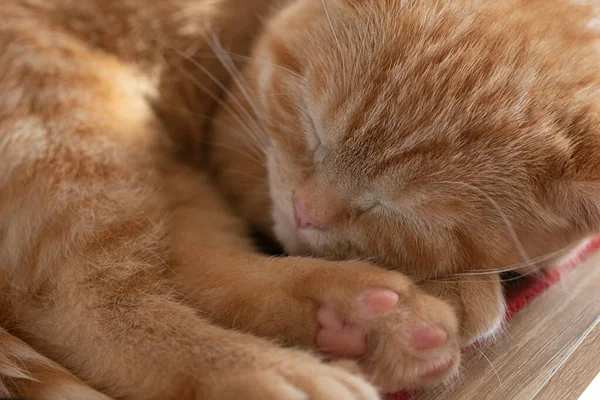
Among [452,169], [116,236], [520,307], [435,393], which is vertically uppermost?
[452,169]

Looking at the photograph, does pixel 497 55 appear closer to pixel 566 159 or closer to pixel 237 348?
pixel 566 159

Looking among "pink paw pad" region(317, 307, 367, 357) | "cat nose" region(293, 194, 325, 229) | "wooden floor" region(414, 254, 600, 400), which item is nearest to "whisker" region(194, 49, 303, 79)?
"cat nose" region(293, 194, 325, 229)

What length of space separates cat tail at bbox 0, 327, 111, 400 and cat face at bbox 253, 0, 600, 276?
0.50 m

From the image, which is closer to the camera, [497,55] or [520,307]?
[497,55]

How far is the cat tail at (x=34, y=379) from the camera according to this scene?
891 millimetres

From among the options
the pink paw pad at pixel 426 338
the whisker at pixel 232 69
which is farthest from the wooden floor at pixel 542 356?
the whisker at pixel 232 69

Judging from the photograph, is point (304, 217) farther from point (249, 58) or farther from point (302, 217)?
point (249, 58)

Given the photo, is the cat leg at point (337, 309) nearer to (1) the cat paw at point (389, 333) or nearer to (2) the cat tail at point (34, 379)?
(1) the cat paw at point (389, 333)

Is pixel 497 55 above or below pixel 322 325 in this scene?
above

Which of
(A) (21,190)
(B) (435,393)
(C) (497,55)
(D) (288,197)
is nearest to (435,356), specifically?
(B) (435,393)

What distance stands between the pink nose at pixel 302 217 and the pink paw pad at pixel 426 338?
0.94ft

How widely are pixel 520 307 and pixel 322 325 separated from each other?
1.73 ft

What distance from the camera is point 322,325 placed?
3.19ft

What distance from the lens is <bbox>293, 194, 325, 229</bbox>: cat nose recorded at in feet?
3.56
